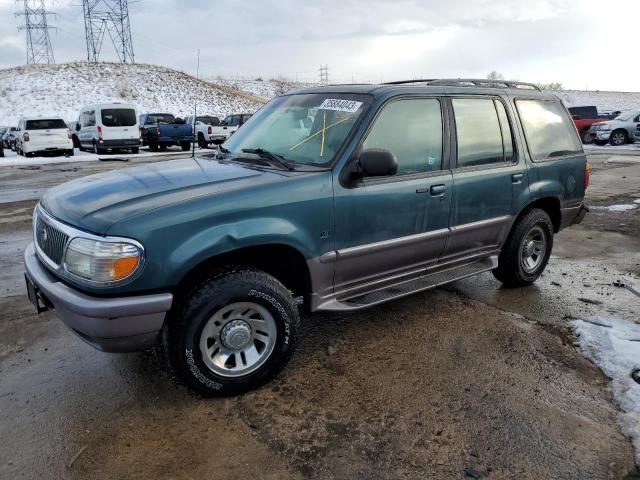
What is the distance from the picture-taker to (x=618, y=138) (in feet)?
76.0


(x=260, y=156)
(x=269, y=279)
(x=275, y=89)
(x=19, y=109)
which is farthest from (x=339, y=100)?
(x=275, y=89)

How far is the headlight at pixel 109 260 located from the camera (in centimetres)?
255

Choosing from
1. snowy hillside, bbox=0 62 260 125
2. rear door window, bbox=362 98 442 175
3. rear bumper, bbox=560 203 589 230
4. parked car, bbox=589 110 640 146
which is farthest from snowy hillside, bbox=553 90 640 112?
rear door window, bbox=362 98 442 175

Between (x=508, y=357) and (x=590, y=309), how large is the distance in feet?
4.39

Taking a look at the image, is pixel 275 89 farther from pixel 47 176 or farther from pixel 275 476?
pixel 275 476

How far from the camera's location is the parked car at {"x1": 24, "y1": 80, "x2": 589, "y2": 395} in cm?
264

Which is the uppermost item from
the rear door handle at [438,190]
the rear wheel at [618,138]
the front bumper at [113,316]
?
the rear wheel at [618,138]

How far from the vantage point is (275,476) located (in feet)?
7.73

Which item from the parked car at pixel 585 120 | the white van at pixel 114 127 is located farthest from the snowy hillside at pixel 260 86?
the white van at pixel 114 127

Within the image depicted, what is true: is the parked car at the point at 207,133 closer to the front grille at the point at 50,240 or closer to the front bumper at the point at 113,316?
the front grille at the point at 50,240

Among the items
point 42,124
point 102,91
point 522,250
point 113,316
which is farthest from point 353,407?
point 102,91

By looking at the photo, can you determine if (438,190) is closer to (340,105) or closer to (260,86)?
(340,105)

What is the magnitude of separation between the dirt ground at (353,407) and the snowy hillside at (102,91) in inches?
1612

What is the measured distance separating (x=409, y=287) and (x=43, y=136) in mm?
19643
